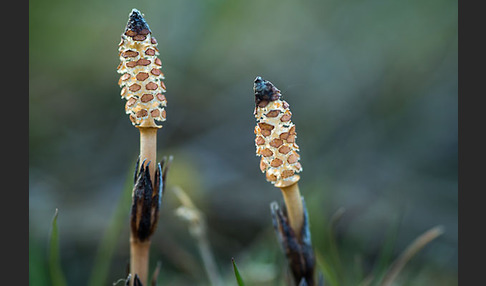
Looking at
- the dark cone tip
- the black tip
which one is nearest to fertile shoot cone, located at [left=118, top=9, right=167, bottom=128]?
the black tip

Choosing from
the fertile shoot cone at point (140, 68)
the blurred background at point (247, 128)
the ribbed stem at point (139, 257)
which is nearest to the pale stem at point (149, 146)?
the fertile shoot cone at point (140, 68)

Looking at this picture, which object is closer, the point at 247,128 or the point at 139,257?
the point at 139,257

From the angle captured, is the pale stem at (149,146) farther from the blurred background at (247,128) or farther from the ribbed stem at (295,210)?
the blurred background at (247,128)

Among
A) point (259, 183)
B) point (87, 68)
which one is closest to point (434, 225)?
point (259, 183)

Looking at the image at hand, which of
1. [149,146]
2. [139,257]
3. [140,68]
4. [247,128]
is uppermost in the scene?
[247,128]

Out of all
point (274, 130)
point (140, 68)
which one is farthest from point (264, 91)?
point (140, 68)

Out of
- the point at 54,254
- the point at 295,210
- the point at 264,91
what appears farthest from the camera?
the point at 54,254

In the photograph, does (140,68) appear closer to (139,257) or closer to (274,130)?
(274,130)

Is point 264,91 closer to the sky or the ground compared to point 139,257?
closer to the sky
